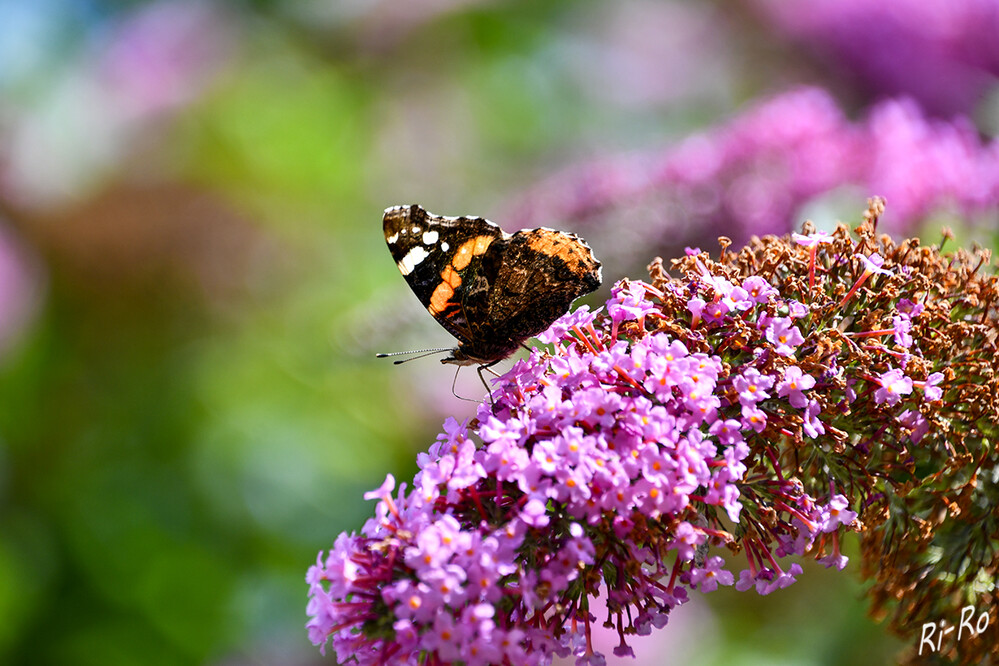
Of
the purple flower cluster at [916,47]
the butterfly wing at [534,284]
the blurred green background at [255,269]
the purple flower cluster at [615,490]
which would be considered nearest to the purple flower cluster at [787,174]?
the blurred green background at [255,269]

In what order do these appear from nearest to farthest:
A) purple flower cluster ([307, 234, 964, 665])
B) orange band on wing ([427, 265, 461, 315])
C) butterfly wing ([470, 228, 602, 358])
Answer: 1. purple flower cluster ([307, 234, 964, 665])
2. butterfly wing ([470, 228, 602, 358])
3. orange band on wing ([427, 265, 461, 315])

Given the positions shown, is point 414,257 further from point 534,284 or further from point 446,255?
point 534,284

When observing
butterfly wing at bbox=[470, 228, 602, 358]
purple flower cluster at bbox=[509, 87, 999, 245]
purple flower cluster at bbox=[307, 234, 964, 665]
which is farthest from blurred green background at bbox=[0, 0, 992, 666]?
purple flower cluster at bbox=[307, 234, 964, 665]

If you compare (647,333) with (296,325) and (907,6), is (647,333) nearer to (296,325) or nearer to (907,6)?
(907,6)

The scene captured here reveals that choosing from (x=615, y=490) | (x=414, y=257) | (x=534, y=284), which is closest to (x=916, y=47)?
(x=534, y=284)

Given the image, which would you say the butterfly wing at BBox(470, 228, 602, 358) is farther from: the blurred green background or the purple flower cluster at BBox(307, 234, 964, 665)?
the blurred green background

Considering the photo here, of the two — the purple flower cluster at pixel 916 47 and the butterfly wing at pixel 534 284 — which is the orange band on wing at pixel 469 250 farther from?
the purple flower cluster at pixel 916 47
